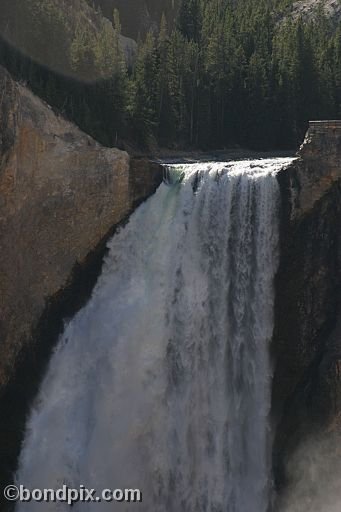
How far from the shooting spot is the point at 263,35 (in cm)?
4844

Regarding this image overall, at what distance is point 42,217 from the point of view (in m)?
25.1

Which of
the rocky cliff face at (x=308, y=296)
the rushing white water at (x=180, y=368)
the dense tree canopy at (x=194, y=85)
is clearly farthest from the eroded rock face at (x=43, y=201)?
the dense tree canopy at (x=194, y=85)

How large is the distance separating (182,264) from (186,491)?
8174 millimetres

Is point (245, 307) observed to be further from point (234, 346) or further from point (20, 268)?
point (20, 268)

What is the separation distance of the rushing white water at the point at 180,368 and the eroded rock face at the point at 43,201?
171 cm

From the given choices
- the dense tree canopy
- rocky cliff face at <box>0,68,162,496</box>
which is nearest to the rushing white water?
rocky cliff face at <box>0,68,162,496</box>

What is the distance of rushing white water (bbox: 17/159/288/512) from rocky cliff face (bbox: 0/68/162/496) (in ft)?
3.55

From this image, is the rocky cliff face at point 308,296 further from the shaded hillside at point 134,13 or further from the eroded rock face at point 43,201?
the shaded hillside at point 134,13

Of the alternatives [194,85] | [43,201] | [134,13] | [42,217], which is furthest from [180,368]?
[134,13]

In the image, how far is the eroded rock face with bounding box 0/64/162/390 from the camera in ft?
79.1

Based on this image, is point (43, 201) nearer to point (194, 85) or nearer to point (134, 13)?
point (194, 85)

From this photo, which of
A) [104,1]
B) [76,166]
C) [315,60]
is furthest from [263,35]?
[76,166]

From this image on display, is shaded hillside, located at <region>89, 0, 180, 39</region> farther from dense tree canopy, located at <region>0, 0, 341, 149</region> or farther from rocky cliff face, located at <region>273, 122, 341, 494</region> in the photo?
rocky cliff face, located at <region>273, 122, 341, 494</region>

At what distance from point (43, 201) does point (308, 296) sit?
10.7m
